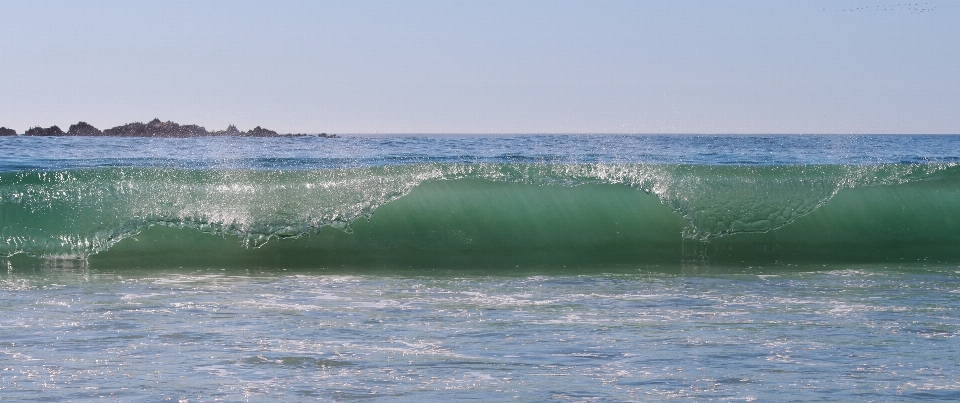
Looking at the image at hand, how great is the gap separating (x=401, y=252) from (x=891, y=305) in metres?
5.10

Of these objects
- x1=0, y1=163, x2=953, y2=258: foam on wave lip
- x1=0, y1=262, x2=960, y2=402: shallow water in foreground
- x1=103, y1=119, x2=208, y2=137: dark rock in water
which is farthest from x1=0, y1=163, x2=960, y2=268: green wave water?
x1=103, y1=119, x2=208, y2=137: dark rock in water

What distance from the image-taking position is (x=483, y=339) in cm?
514

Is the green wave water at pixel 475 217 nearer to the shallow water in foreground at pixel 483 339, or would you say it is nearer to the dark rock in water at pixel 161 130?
the shallow water in foreground at pixel 483 339

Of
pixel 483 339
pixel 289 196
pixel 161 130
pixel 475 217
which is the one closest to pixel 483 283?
pixel 483 339

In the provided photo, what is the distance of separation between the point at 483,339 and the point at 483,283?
2.44m

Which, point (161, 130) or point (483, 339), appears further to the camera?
point (161, 130)

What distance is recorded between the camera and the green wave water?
988 centimetres

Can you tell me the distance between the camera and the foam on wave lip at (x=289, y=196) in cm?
1007

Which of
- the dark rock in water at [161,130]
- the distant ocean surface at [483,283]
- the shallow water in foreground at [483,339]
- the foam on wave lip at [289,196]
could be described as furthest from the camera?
the dark rock in water at [161,130]

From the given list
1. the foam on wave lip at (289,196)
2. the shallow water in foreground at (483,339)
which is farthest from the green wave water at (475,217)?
the shallow water in foreground at (483,339)

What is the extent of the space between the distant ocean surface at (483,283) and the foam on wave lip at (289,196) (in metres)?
0.03

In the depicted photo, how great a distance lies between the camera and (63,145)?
24.1 meters

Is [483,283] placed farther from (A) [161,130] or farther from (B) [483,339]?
(A) [161,130]

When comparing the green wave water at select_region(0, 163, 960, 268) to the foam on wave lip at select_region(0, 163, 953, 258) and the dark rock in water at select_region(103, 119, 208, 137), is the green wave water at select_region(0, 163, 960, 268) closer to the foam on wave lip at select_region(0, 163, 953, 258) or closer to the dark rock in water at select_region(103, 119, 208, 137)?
the foam on wave lip at select_region(0, 163, 953, 258)
